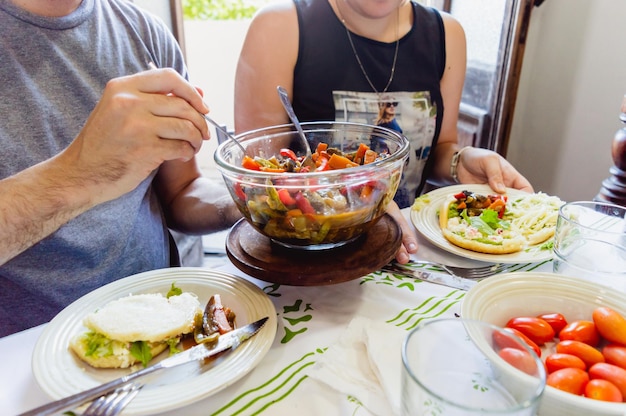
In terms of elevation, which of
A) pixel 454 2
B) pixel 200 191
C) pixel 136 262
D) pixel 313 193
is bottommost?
pixel 136 262

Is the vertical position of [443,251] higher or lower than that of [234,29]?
lower

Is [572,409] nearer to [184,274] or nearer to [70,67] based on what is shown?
[184,274]

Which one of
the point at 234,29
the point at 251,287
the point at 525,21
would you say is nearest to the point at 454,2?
the point at 525,21

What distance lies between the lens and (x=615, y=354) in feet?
1.92

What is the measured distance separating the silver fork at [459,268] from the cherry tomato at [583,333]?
27 centimetres

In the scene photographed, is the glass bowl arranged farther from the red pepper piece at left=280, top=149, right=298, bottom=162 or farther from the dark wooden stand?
the red pepper piece at left=280, top=149, right=298, bottom=162

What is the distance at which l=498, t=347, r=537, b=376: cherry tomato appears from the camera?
1.56 ft

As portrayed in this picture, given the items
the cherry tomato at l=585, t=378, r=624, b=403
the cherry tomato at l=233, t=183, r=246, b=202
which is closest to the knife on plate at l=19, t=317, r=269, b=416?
the cherry tomato at l=233, t=183, r=246, b=202

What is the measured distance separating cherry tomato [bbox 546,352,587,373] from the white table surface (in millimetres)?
223

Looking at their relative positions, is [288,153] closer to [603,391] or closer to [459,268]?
[459,268]

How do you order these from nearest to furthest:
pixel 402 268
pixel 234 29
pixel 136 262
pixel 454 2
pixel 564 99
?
1. pixel 402 268
2. pixel 136 262
3. pixel 564 99
4. pixel 454 2
5. pixel 234 29

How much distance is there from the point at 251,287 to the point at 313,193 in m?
0.20

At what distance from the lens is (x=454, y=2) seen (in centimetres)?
263

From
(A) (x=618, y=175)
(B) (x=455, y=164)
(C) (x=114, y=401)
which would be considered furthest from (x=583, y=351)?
(A) (x=618, y=175)
